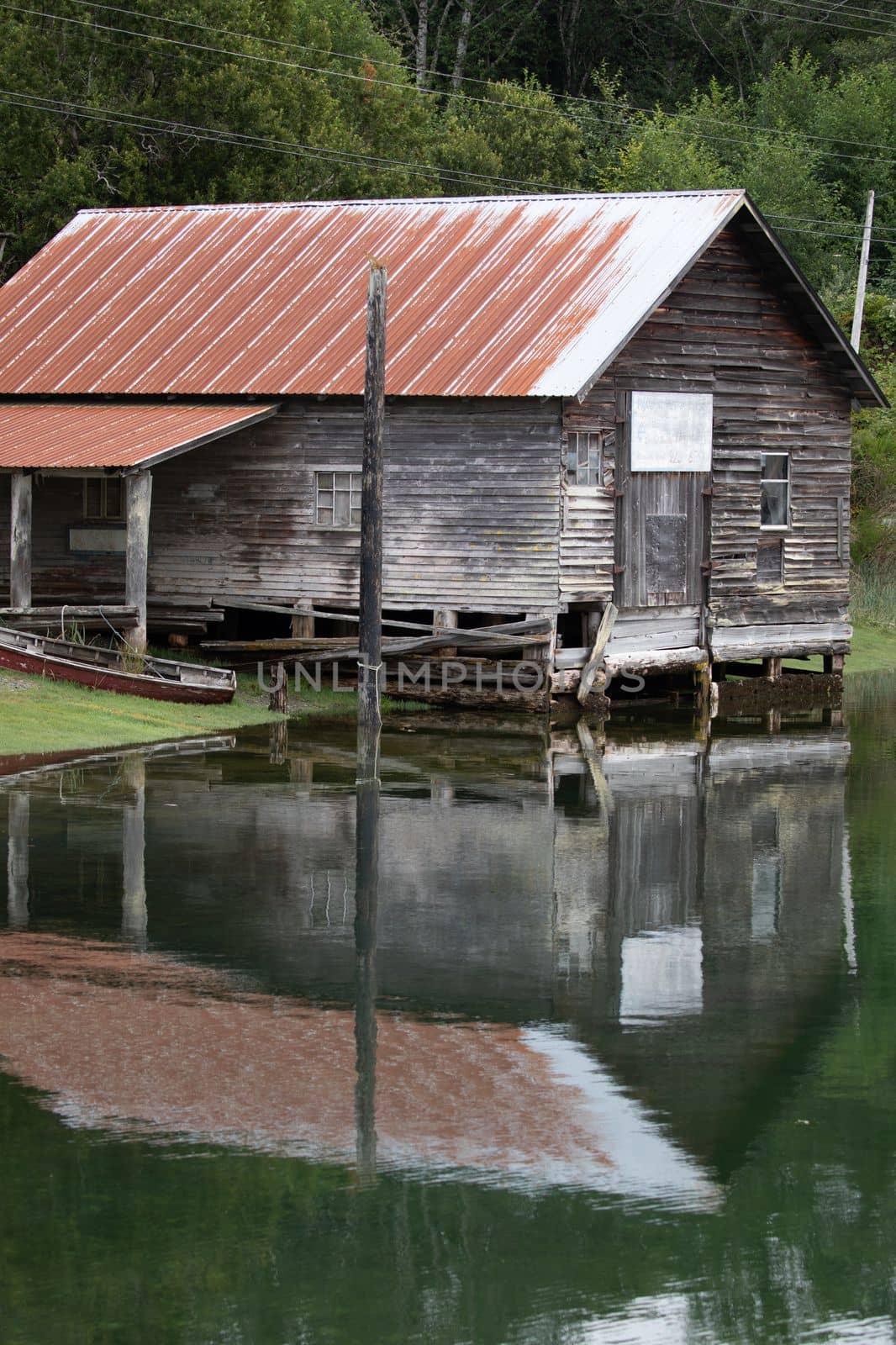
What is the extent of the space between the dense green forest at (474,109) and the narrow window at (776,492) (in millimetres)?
9526

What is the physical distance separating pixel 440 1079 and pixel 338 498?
19.0 meters

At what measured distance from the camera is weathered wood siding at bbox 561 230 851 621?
2744 centimetres

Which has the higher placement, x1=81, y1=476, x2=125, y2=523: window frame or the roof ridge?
the roof ridge

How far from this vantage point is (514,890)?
14281mm

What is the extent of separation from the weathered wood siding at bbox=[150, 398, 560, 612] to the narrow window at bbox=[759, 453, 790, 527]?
532 centimetres

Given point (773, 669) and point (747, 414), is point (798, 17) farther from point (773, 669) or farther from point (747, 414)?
point (773, 669)

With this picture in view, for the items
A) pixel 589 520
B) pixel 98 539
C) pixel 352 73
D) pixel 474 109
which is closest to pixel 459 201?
pixel 589 520

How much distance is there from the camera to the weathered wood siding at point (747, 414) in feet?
90.0

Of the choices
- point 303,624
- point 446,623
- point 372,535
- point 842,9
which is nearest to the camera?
point 372,535

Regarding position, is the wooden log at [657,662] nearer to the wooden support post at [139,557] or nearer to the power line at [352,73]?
the wooden support post at [139,557]

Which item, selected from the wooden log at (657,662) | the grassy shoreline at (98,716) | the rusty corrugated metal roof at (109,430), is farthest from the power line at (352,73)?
the grassy shoreline at (98,716)

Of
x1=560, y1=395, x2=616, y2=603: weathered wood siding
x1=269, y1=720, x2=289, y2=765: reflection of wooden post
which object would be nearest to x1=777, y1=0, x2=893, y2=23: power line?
x1=560, y1=395, x2=616, y2=603: weathered wood siding

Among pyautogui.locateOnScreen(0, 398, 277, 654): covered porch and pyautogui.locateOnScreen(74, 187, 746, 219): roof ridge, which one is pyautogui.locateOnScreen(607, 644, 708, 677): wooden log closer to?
pyautogui.locateOnScreen(0, 398, 277, 654): covered porch

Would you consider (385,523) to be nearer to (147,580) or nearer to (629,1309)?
(147,580)
